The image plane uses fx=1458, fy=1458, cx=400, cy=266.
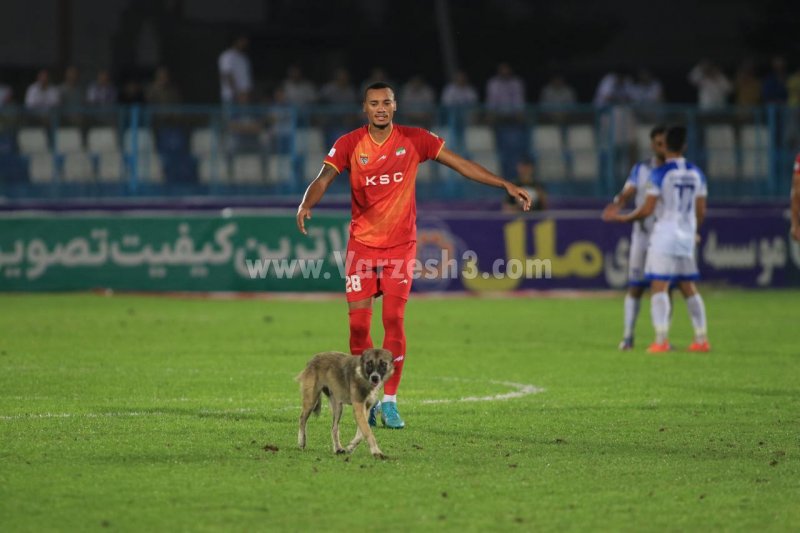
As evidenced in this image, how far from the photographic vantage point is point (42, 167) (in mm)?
24875

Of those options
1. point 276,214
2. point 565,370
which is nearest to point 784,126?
point 276,214

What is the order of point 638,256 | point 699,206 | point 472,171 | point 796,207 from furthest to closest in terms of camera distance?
1. point 638,256
2. point 699,206
3. point 796,207
4. point 472,171

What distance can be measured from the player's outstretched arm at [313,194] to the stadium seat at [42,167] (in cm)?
1594

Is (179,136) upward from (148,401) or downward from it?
upward

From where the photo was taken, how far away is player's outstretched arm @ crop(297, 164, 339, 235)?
9547 millimetres

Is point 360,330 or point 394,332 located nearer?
point 360,330

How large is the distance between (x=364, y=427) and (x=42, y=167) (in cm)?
1777

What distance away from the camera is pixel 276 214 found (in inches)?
905

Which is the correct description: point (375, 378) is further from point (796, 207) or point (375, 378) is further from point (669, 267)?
point (669, 267)

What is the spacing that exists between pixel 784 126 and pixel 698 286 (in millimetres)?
4247

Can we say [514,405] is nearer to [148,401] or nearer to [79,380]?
[148,401]
